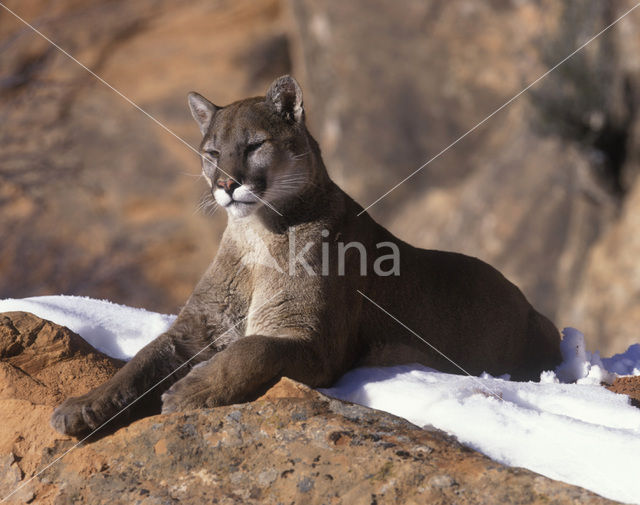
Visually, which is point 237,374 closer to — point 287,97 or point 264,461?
point 264,461

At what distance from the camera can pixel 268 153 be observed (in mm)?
→ 5508

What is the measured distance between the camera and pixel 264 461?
381 cm

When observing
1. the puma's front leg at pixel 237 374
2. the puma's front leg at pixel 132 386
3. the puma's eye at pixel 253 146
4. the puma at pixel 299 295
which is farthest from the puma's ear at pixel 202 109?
the puma's front leg at pixel 237 374

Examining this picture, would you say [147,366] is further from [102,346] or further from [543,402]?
[543,402]

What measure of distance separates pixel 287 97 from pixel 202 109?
29.4 inches

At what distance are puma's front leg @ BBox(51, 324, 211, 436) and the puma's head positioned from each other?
919mm

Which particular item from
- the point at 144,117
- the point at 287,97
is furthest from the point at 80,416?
the point at 144,117

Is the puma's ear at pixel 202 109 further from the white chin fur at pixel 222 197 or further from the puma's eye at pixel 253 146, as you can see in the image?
the white chin fur at pixel 222 197

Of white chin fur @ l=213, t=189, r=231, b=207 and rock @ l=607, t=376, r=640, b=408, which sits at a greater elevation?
white chin fur @ l=213, t=189, r=231, b=207

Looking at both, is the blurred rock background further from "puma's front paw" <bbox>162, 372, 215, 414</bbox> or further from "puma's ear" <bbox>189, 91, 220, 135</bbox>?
"puma's front paw" <bbox>162, 372, 215, 414</bbox>

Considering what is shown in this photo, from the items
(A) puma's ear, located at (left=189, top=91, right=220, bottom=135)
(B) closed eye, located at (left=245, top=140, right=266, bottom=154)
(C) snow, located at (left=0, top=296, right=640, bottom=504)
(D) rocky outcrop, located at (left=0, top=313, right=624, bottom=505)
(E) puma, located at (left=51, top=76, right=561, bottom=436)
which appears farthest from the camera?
(A) puma's ear, located at (left=189, top=91, right=220, bottom=135)

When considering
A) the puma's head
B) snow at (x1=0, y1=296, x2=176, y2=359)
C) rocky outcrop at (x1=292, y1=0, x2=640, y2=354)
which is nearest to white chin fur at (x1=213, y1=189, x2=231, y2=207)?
the puma's head

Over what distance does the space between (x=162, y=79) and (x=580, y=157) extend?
34.3ft

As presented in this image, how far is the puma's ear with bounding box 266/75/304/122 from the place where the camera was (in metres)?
5.71
